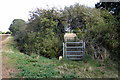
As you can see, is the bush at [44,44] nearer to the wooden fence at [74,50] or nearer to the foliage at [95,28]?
the wooden fence at [74,50]

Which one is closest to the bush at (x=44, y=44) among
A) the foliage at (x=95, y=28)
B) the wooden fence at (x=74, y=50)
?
the wooden fence at (x=74, y=50)

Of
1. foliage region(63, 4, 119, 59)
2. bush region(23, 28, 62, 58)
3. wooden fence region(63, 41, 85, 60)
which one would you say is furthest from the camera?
bush region(23, 28, 62, 58)

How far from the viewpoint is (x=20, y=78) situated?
3.38 meters

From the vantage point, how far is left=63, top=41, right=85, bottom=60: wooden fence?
6.02 m

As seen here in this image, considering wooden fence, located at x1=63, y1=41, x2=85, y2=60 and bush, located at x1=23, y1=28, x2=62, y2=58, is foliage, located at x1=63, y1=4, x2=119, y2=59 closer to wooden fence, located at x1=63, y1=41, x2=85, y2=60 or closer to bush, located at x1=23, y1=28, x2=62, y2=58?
wooden fence, located at x1=63, y1=41, x2=85, y2=60

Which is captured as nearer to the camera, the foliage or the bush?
the foliage

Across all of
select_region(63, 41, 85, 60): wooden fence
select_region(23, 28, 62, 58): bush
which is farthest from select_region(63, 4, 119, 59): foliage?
select_region(23, 28, 62, 58): bush

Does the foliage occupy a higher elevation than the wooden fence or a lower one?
higher

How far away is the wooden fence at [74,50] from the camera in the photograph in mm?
6023

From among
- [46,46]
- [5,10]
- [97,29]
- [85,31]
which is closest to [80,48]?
[85,31]

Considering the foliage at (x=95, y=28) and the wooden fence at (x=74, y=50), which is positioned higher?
the foliage at (x=95, y=28)

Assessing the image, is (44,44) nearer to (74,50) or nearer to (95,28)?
(74,50)

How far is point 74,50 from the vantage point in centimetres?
626

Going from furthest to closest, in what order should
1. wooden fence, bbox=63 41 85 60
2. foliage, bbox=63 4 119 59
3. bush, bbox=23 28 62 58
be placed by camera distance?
bush, bbox=23 28 62 58 < wooden fence, bbox=63 41 85 60 < foliage, bbox=63 4 119 59
